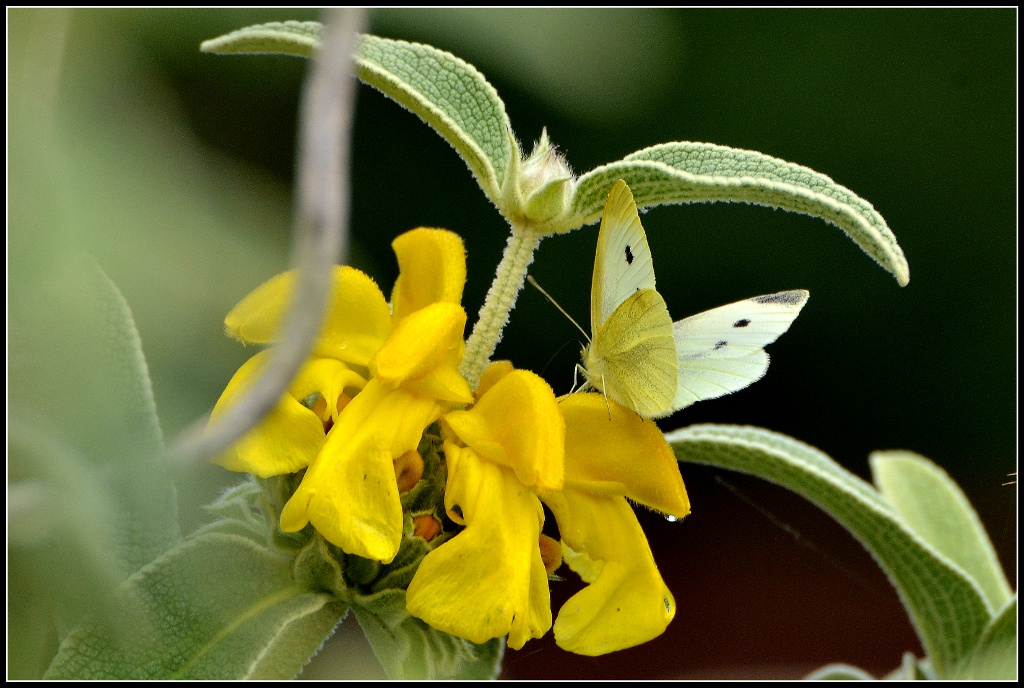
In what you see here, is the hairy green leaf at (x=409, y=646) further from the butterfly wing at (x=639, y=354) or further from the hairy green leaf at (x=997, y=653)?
the hairy green leaf at (x=997, y=653)

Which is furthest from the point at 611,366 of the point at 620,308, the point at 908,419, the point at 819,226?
the point at 908,419

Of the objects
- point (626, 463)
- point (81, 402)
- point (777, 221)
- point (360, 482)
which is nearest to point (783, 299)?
point (626, 463)

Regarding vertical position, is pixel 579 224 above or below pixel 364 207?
above

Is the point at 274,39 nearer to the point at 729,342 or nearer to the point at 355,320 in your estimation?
the point at 355,320

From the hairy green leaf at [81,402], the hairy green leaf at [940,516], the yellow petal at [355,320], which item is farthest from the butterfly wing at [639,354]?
the hairy green leaf at [940,516]

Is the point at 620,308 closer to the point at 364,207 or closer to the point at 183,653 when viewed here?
the point at 183,653

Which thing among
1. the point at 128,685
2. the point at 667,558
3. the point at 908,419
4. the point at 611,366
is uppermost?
the point at 611,366
